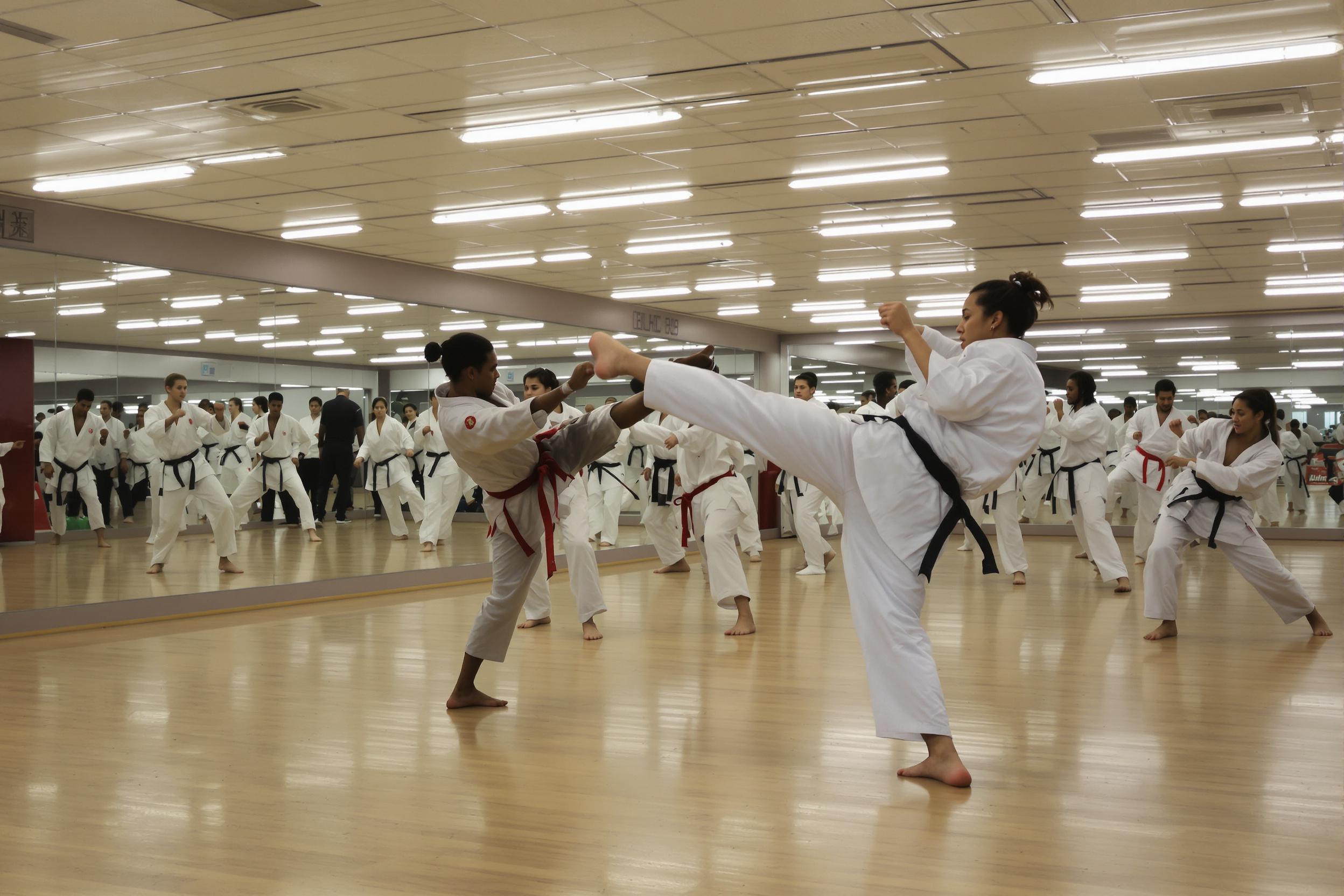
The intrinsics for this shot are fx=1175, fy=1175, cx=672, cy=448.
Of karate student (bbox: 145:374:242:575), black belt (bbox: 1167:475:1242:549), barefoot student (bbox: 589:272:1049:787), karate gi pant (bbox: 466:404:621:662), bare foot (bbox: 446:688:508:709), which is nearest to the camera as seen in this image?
barefoot student (bbox: 589:272:1049:787)

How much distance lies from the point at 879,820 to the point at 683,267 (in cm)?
741

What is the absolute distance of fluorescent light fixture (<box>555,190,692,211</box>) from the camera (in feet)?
23.9

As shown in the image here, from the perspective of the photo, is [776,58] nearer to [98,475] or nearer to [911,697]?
[911,697]

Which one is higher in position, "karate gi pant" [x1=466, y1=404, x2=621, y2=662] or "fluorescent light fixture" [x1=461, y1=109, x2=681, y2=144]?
"fluorescent light fixture" [x1=461, y1=109, x2=681, y2=144]

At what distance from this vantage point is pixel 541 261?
952 centimetres

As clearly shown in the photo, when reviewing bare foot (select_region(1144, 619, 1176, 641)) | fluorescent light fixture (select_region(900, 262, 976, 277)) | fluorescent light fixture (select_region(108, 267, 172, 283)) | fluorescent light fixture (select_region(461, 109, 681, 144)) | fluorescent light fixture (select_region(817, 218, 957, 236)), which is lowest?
bare foot (select_region(1144, 619, 1176, 641))

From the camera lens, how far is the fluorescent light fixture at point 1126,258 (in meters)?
9.47

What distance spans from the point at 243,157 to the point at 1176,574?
5.27 m

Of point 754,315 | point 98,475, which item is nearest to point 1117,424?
point 754,315

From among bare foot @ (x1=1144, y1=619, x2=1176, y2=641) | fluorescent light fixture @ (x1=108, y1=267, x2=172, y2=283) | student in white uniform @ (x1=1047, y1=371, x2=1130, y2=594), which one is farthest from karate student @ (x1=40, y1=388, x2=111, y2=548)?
student in white uniform @ (x1=1047, y1=371, x2=1130, y2=594)

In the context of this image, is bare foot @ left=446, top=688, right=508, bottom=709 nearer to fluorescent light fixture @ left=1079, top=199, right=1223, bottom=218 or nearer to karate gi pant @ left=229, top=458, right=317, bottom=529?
karate gi pant @ left=229, top=458, right=317, bottom=529

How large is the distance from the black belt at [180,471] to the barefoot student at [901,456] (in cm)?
522

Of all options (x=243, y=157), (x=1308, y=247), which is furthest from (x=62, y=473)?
(x=1308, y=247)

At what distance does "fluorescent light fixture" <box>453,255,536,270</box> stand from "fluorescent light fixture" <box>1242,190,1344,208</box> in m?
5.11
